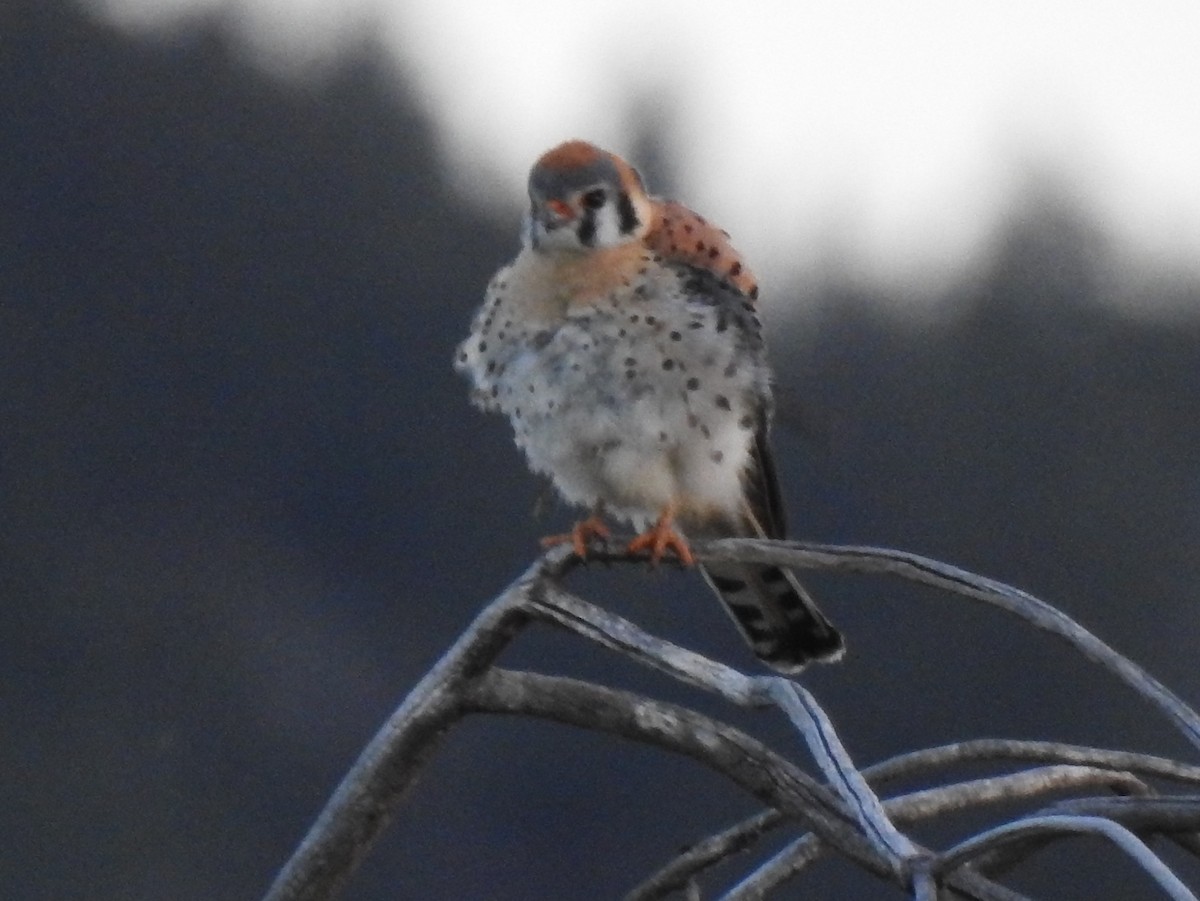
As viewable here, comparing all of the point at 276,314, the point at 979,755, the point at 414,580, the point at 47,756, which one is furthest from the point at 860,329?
the point at 979,755

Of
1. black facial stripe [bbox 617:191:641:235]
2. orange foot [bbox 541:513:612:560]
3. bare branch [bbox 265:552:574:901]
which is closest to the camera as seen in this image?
bare branch [bbox 265:552:574:901]

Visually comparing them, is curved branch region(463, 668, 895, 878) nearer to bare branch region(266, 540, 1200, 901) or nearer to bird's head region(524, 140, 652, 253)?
bare branch region(266, 540, 1200, 901)

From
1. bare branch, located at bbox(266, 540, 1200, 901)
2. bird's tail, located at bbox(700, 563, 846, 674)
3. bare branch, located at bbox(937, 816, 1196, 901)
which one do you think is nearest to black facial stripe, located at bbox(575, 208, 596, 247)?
bird's tail, located at bbox(700, 563, 846, 674)

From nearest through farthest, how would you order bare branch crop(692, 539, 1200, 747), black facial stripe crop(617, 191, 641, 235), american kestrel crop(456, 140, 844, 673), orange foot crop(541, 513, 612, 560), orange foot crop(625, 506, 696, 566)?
bare branch crop(692, 539, 1200, 747), orange foot crop(541, 513, 612, 560), orange foot crop(625, 506, 696, 566), american kestrel crop(456, 140, 844, 673), black facial stripe crop(617, 191, 641, 235)

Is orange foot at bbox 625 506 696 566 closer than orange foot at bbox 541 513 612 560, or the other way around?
orange foot at bbox 541 513 612 560

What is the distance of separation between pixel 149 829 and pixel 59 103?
4.57 m

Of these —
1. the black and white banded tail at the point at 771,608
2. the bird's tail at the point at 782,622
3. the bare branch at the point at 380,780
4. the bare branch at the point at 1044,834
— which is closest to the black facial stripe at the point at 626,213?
the black and white banded tail at the point at 771,608

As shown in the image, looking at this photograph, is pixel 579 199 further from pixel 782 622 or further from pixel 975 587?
pixel 975 587

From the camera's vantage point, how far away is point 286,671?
394 inches

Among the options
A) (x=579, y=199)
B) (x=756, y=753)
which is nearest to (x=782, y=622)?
(x=579, y=199)

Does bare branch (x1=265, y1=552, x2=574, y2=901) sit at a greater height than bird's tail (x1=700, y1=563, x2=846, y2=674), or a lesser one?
greater

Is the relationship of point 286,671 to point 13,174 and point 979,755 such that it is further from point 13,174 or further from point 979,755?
point 979,755

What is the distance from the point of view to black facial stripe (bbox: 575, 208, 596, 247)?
314cm

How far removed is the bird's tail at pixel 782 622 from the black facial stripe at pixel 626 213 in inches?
15.8
